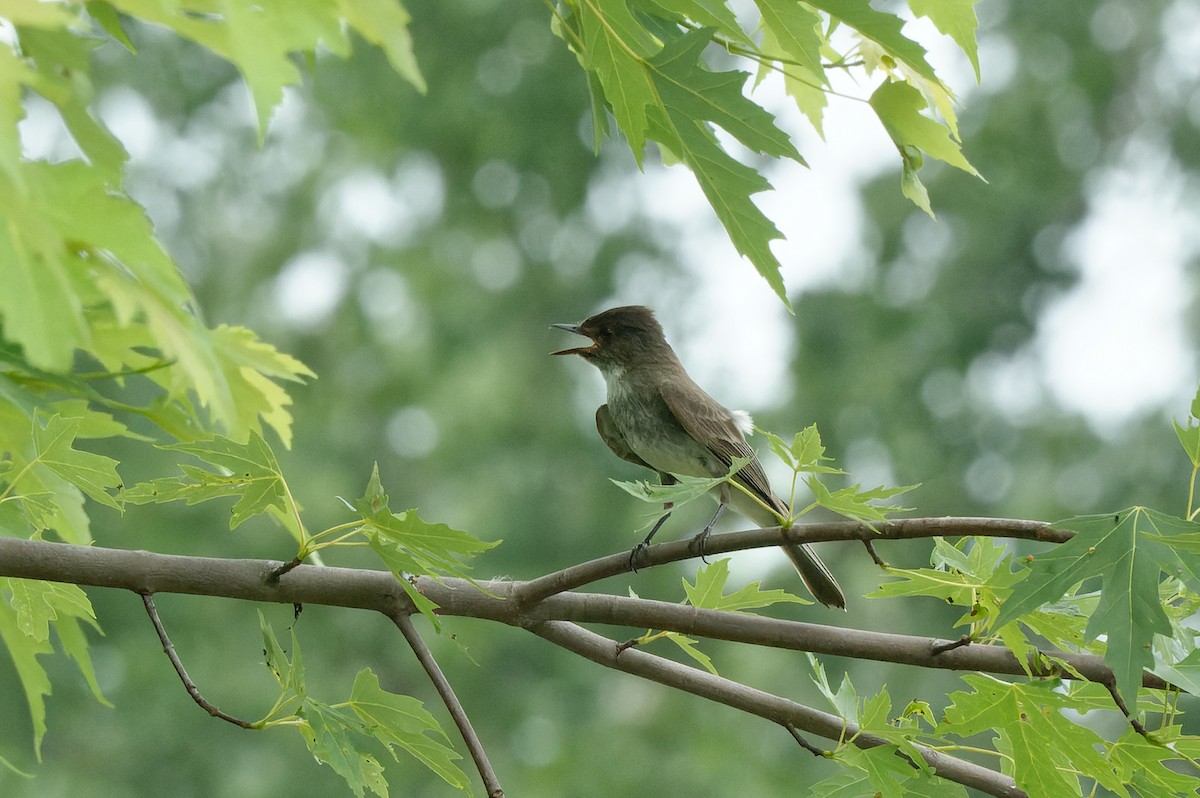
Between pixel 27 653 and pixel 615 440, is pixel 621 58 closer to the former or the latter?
pixel 27 653

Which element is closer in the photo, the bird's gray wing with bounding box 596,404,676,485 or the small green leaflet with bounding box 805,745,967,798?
the small green leaflet with bounding box 805,745,967,798

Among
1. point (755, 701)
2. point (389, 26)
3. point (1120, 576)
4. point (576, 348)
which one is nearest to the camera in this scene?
point (389, 26)

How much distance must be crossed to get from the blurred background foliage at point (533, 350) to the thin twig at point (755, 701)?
6663 mm

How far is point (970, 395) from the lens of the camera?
999 centimetres

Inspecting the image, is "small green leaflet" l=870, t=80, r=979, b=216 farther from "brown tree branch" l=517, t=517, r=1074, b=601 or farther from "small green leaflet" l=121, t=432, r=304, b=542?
"small green leaflet" l=121, t=432, r=304, b=542

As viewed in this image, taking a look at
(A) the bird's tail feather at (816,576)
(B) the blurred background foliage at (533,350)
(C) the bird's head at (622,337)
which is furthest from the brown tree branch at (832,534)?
(B) the blurred background foliage at (533,350)

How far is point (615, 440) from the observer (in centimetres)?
344

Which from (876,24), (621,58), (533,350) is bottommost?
(533,350)

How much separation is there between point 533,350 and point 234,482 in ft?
30.1

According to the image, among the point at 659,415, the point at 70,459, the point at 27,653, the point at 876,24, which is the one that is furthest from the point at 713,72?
the point at 659,415

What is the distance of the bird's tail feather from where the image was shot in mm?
2742

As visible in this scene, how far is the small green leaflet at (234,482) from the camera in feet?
4.80

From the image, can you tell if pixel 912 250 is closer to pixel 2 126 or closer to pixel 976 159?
pixel 976 159

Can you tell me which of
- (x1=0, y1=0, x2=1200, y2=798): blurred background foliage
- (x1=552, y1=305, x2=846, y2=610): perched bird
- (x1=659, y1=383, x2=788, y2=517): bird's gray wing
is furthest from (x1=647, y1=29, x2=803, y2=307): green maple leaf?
(x1=0, y1=0, x2=1200, y2=798): blurred background foliage
